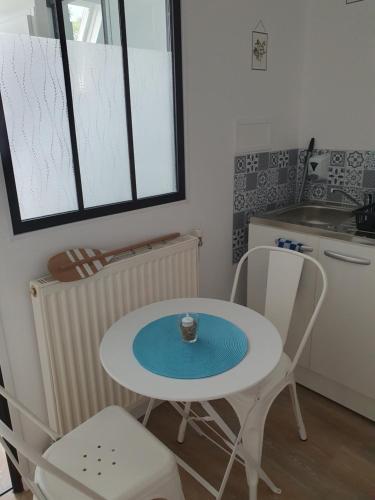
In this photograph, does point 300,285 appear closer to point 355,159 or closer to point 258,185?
point 258,185

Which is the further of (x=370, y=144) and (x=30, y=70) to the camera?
(x=370, y=144)

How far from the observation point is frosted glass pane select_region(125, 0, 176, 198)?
1758 millimetres

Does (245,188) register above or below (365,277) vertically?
above

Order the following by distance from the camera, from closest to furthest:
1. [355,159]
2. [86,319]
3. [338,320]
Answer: [86,319]
[338,320]
[355,159]

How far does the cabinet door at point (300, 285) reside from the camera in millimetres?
2051

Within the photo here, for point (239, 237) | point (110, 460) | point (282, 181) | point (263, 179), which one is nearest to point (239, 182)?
point (263, 179)

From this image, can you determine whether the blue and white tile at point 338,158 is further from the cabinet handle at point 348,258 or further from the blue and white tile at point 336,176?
the cabinet handle at point 348,258

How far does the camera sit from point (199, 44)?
1925mm

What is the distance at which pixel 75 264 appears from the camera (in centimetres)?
157

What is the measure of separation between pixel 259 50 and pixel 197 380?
1.85 meters

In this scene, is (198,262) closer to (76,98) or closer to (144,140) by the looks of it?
(144,140)

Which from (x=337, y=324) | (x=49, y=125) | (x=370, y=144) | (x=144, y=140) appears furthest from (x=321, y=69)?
(x=49, y=125)

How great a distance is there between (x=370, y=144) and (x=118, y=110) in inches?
58.6

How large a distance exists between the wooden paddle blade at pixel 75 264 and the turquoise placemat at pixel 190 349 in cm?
34
